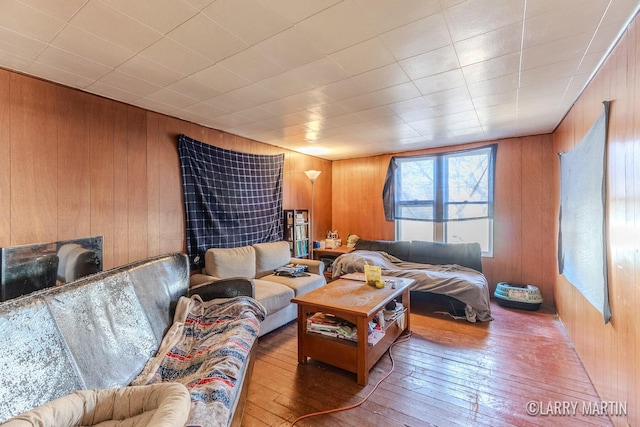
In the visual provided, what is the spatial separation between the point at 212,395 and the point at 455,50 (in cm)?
234

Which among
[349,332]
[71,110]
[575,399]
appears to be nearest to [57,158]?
[71,110]

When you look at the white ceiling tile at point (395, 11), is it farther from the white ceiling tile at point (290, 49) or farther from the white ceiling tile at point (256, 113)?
the white ceiling tile at point (256, 113)

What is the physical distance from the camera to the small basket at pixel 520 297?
3506 millimetres

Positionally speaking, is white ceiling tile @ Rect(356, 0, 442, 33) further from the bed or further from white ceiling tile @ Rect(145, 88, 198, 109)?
the bed

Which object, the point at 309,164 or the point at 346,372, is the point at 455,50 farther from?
the point at 309,164

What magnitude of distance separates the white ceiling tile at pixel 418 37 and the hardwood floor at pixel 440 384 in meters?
2.31

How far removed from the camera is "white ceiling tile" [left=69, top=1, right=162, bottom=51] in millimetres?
1438

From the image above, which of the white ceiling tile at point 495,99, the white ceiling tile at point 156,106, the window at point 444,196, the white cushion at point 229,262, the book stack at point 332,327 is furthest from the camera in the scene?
the window at point 444,196

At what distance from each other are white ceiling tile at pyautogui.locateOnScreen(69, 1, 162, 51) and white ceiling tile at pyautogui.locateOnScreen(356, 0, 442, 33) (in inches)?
47.5

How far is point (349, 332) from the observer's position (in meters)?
2.21

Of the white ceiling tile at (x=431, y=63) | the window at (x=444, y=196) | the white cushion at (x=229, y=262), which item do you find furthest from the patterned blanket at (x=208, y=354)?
the window at (x=444, y=196)

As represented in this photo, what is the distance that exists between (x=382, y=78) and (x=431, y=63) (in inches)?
14.4

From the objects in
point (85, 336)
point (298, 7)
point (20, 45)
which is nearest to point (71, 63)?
point (20, 45)

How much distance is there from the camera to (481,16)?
1.50m
